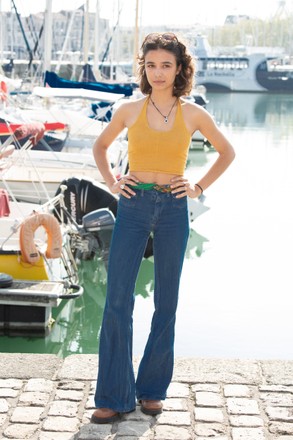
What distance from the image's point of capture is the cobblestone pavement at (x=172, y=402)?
382 centimetres

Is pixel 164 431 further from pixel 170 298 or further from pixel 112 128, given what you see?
pixel 112 128

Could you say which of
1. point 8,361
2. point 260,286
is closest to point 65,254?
point 260,286

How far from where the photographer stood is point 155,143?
3883 millimetres

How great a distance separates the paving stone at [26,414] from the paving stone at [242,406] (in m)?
0.83

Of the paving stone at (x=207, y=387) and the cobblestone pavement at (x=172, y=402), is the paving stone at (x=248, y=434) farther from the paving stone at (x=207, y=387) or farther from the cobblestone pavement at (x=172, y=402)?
the paving stone at (x=207, y=387)

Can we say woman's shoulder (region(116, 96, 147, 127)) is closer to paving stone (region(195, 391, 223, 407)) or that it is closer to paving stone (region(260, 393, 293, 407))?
paving stone (region(195, 391, 223, 407))

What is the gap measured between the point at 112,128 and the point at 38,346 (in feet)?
14.2

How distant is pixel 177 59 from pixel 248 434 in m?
1.58

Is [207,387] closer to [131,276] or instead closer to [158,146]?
[131,276]

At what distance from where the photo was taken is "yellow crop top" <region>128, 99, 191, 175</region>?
3885 mm

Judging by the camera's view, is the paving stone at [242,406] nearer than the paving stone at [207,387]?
Yes

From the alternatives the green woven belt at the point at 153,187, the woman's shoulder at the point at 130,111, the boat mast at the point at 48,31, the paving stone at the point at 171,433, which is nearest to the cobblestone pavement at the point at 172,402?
the paving stone at the point at 171,433

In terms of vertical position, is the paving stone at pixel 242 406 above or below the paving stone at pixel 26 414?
above

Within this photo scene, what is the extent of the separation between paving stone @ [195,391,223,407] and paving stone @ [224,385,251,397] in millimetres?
54
